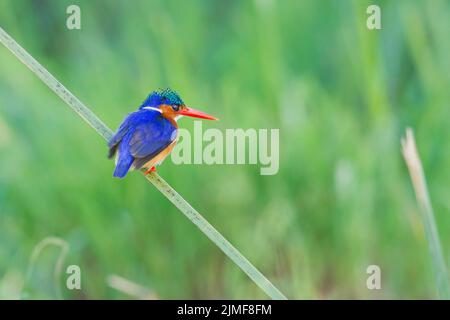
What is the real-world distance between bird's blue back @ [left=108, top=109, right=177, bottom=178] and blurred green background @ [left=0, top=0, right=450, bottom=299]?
47cm

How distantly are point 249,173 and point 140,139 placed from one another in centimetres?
61

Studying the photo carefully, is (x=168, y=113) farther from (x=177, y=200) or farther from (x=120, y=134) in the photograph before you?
(x=177, y=200)

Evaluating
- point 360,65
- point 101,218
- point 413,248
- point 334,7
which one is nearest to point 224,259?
point 101,218

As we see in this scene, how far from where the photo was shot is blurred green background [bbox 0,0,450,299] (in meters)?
1.66

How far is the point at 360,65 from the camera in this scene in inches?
71.1

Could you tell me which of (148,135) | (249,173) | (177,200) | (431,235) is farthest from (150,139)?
(249,173)

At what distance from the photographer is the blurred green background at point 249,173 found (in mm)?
1659

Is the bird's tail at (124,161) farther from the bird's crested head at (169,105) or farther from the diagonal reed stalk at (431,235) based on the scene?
the diagonal reed stalk at (431,235)

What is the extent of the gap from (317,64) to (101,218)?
1.94ft

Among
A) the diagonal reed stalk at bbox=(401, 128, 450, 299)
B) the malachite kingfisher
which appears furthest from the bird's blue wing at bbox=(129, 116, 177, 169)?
the diagonal reed stalk at bbox=(401, 128, 450, 299)

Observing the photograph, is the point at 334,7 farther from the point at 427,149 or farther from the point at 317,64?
the point at 427,149

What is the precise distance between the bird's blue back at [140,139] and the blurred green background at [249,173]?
472 mm

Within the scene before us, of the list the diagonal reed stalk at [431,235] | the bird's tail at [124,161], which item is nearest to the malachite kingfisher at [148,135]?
the bird's tail at [124,161]

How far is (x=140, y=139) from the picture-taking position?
3.67ft
